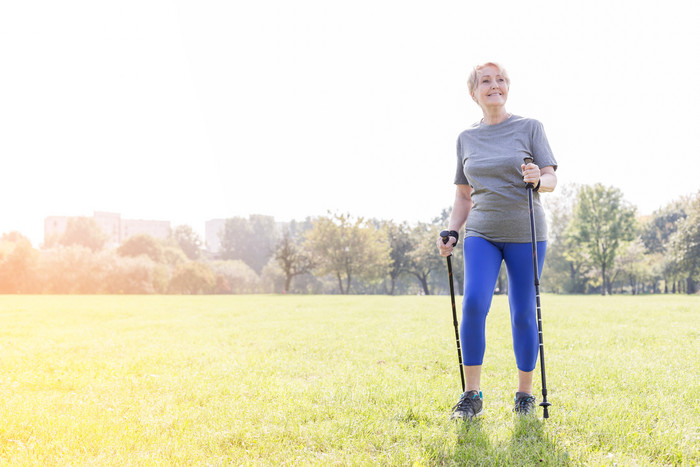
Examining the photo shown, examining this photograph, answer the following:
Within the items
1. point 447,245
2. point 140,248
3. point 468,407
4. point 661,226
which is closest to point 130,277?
point 140,248

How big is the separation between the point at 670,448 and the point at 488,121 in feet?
9.27

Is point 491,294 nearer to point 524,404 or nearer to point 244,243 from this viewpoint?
point 524,404

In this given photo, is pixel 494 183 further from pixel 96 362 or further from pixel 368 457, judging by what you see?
pixel 96 362

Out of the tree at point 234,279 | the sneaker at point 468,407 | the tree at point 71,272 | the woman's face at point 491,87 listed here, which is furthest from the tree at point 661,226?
the sneaker at point 468,407

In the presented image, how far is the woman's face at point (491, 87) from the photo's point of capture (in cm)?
421

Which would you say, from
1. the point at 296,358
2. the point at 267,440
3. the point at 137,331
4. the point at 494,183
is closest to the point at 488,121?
the point at 494,183

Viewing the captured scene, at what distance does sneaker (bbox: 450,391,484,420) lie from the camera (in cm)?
398

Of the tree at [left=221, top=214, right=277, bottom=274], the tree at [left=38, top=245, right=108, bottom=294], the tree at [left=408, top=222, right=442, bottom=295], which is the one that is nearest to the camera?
the tree at [left=38, top=245, right=108, bottom=294]

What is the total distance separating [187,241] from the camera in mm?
100938

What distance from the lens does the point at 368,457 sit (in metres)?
3.21

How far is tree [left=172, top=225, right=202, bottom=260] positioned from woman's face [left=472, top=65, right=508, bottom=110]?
101m

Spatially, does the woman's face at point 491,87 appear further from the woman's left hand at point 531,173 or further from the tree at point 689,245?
the tree at point 689,245

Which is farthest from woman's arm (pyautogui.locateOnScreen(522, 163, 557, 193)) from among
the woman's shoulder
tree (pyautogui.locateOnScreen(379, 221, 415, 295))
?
tree (pyautogui.locateOnScreen(379, 221, 415, 295))

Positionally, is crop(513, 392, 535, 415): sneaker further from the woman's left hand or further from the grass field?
the woman's left hand
